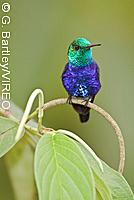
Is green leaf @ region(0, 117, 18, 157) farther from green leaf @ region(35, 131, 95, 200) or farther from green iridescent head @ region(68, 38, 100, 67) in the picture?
green iridescent head @ region(68, 38, 100, 67)

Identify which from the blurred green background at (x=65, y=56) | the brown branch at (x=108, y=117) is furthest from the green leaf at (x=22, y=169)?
the blurred green background at (x=65, y=56)

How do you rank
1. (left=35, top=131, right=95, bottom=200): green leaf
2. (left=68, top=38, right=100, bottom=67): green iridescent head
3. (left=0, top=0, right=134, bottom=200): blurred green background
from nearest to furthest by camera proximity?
(left=35, top=131, right=95, bottom=200): green leaf, (left=68, top=38, right=100, bottom=67): green iridescent head, (left=0, top=0, right=134, bottom=200): blurred green background

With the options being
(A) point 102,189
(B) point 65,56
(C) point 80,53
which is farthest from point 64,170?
(B) point 65,56

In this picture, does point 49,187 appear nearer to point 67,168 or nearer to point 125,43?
point 67,168

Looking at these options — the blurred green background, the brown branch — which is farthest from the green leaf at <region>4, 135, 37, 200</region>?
the blurred green background

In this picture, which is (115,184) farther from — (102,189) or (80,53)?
(80,53)

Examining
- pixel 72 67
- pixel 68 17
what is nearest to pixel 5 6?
pixel 72 67

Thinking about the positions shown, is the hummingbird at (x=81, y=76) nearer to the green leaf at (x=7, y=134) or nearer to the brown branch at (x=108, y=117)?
the brown branch at (x=108, y=117)
